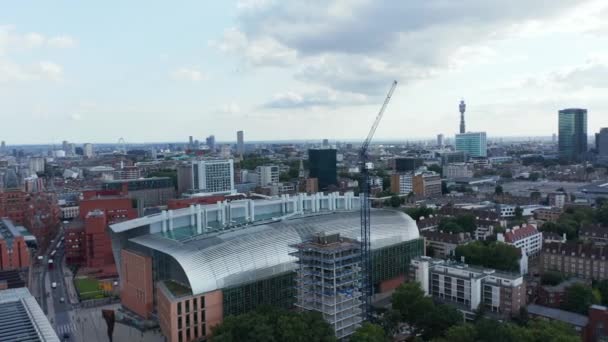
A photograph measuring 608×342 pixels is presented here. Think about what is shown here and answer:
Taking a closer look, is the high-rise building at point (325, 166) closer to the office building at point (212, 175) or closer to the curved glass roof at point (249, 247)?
the office building at point (212, 175)

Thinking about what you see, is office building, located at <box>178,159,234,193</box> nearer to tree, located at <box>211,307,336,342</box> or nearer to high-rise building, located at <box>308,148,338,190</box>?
high-rise building, located at <box>308,148,338,190</box>

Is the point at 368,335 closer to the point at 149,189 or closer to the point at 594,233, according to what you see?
the point at 594,233

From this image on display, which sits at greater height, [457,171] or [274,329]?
[457,171]

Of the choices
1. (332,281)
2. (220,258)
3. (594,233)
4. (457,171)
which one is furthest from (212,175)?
(457,171)

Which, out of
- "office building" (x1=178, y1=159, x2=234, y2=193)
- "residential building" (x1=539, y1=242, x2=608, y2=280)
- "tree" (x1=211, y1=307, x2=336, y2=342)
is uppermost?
"office building" (x1=178, y1=159, x2=234, y2=193)

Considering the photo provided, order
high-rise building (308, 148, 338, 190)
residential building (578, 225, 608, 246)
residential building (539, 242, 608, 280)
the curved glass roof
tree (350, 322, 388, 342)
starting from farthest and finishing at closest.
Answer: high-rise building (308, 148, 338, 190) < residential building (578, 225, 608, 246) < residential building (539, 242, 608, 280) < the curved glass roof < tree (350, 322, 388, 342)

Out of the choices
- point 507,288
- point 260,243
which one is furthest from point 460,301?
point 260,243

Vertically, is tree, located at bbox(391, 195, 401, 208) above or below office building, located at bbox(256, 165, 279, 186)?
below

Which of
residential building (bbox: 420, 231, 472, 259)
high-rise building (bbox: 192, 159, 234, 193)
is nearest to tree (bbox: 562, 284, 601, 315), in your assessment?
residential building (bbox: 420, 231, 472, 259)
